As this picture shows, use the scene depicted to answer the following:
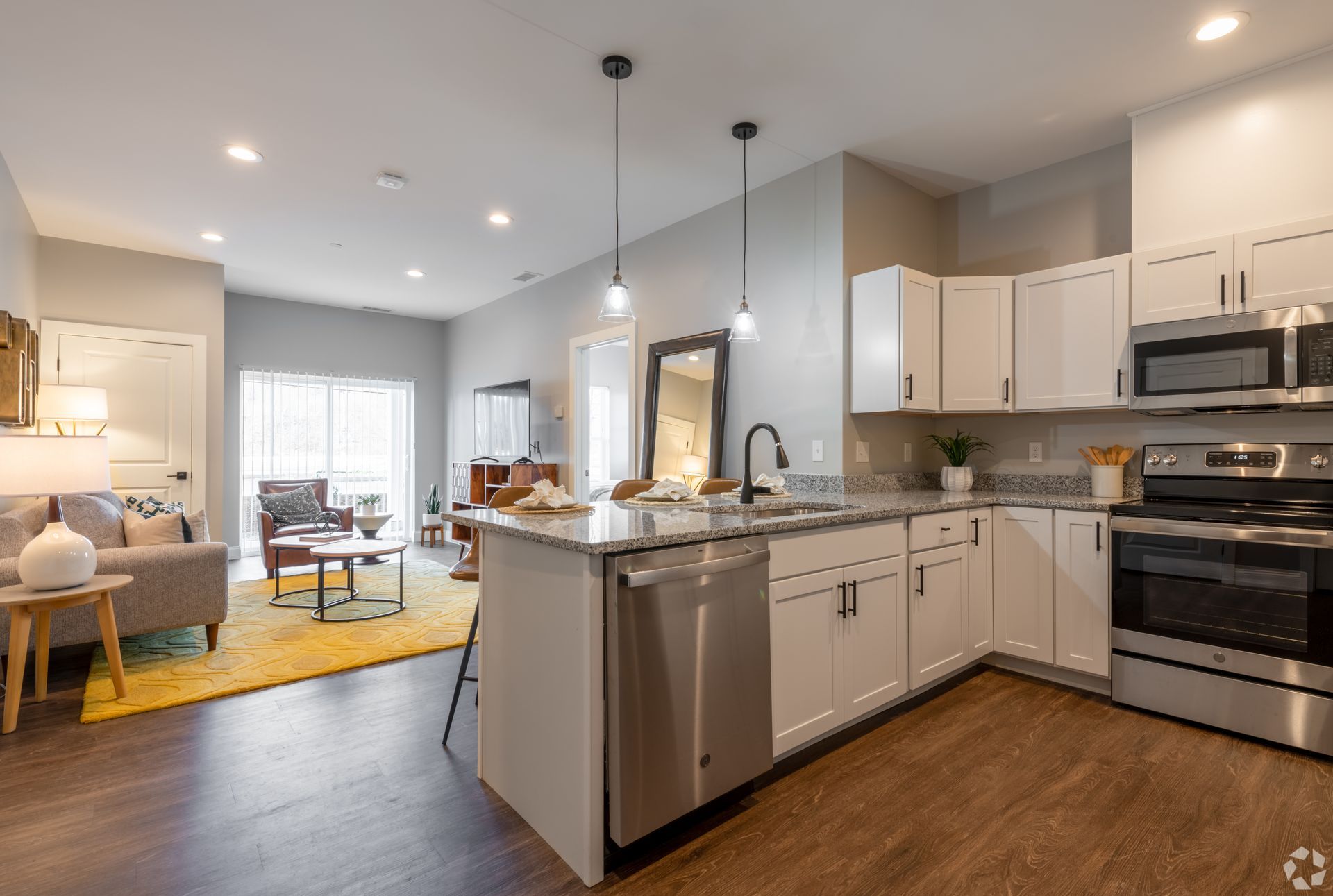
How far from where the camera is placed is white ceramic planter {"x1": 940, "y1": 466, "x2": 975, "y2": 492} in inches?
145

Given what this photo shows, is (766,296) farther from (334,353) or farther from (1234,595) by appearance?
(334,353)

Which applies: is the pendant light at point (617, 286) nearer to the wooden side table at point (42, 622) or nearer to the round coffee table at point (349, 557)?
the round coffee table at point (349, 557)

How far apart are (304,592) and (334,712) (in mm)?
2674

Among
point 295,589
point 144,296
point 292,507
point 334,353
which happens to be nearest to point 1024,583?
point 295,589

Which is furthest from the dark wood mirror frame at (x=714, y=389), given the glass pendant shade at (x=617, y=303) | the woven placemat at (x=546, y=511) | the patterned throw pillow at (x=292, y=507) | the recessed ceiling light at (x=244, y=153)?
the patterned throw pillow at (x=292, y=507)

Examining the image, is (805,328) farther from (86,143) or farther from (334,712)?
(86,143)

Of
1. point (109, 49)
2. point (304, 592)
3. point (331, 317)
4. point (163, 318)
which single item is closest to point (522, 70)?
point (109, 49)

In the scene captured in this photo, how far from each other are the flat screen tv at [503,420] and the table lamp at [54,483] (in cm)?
372

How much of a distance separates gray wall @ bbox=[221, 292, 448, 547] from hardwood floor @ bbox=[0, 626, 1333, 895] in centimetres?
459

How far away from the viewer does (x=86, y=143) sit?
3.43m

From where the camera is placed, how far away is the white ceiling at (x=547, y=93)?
243 cm

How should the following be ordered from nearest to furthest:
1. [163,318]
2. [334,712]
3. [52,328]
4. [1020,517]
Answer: [334,712], [1020,517], [52,328], [163,318]

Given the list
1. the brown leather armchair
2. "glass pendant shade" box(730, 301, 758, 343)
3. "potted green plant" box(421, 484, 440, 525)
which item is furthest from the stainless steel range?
"potted green plant" box(421, 484, 440, 525)

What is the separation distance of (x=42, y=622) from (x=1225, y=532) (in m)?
5.06
